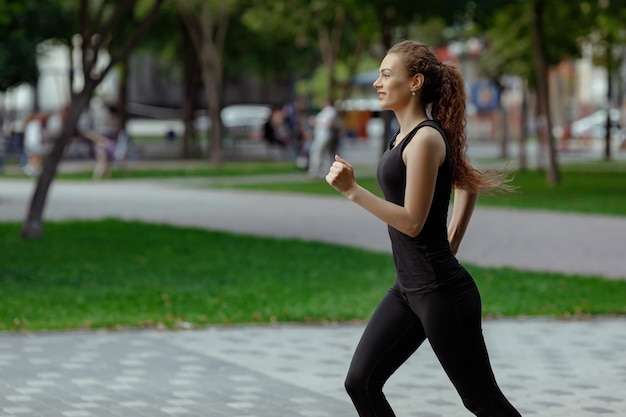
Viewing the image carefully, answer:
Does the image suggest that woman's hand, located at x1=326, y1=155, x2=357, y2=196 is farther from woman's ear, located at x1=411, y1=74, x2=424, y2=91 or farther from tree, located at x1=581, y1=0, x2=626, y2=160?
tree, located at x1=581, y1=0, x2=626, y2=160

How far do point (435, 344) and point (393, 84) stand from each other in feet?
2.95

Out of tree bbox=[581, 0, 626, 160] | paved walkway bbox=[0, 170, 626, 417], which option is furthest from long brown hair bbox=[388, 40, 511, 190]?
tree bbox=[581, 0, 626, 160]

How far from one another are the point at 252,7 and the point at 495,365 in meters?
35.7

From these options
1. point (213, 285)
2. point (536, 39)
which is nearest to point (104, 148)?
point (536, 39)

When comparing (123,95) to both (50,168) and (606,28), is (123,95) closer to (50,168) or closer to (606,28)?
(606,28)

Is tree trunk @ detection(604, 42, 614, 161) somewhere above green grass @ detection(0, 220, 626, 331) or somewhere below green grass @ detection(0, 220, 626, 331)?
above

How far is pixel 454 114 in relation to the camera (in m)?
5.16

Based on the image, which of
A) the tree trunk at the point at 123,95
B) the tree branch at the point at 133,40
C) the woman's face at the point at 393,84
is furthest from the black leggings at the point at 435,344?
the tree trunk at the point at 123,95

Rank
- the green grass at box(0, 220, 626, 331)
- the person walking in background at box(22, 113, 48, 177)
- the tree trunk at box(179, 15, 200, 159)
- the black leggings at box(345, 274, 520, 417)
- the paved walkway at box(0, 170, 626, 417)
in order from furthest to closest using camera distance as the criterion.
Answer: the tree trunk at box(179, 15, 200, 159) → the person walking in background at box(22, 113, 48, 177) → the green grass at box(0, 220, 626, 331) → the paved walkway at box(0, 170, 626, 417) → the black leggings at box(345, 274, 520, 417)

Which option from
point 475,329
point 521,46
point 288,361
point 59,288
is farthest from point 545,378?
point 521,46

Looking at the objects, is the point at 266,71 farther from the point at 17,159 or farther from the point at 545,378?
the point at 545,378

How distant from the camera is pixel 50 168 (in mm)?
16672

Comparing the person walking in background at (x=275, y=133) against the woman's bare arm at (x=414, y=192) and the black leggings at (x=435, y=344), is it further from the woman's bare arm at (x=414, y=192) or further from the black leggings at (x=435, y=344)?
the woman's bare arm at (x=414, y=192)

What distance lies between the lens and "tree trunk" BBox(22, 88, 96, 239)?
16.6m
